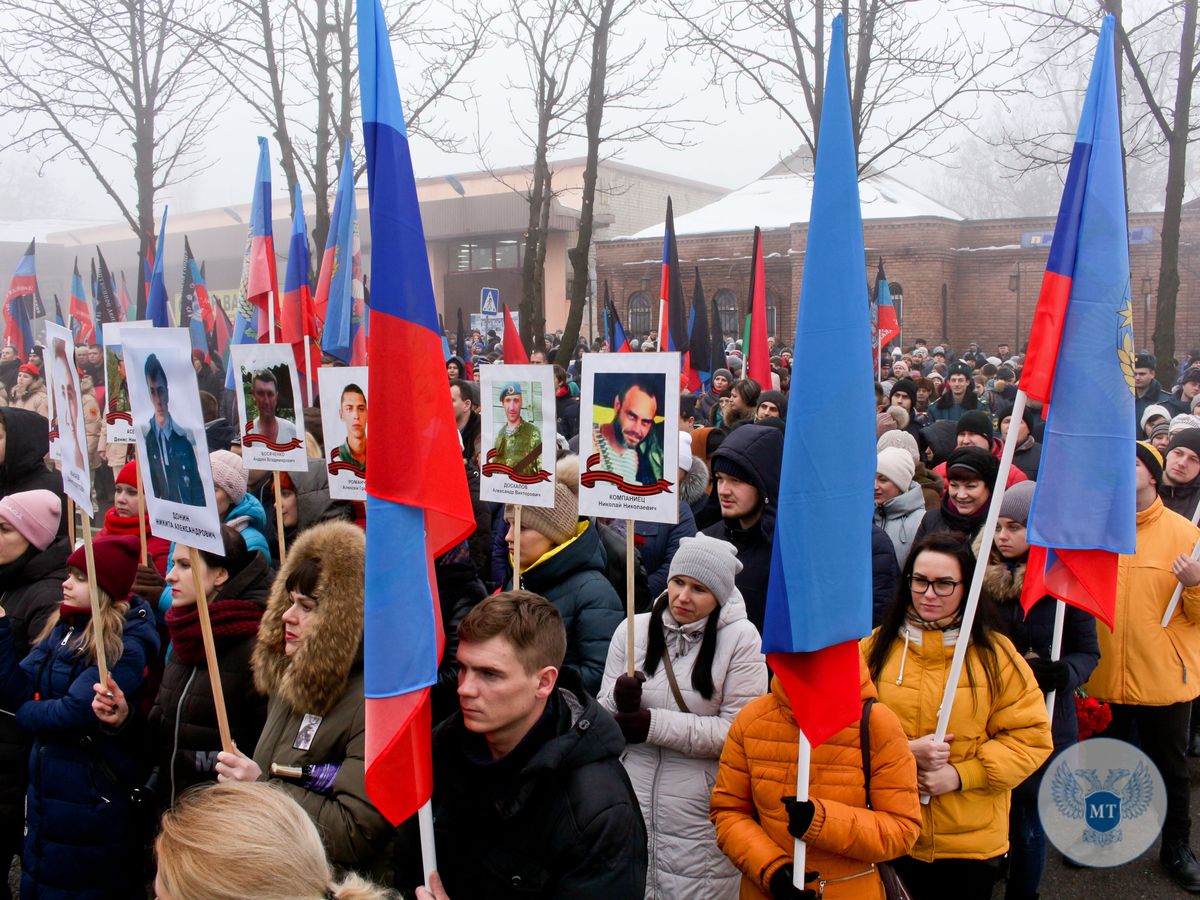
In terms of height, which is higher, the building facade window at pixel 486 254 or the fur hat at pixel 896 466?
the building facade window at pixel 486 254

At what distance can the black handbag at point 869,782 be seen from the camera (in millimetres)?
3035

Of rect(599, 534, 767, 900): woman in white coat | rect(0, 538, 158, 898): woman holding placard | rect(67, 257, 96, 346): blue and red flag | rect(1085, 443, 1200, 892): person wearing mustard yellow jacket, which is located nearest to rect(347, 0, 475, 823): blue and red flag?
rect(599, 534, 767, 900): woman in white coat

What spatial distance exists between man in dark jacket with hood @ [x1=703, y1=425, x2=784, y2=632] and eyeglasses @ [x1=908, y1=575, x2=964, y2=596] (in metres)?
0.99

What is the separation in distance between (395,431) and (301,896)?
1.31 m

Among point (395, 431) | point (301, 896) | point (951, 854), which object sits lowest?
point (951, 854)

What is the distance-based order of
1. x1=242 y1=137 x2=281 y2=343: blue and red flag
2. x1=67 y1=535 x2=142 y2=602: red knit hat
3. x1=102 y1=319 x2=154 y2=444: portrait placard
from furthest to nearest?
x1=242 y1=137 x2=281 y2=343: blue and red flag → x1=102 y1=319 x2=154 y2=444: portrait placard → x1=67 y1=535 x2=142 y2=602: red knit hat

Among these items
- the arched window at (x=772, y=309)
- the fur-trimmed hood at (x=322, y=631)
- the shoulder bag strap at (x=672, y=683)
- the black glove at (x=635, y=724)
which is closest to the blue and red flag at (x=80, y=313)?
the fur-trimmed hood at (x=322, y=631)

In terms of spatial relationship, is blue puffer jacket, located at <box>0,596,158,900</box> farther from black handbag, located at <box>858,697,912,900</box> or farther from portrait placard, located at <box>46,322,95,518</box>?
black handbag, located at <box>858,697,912,900</box>

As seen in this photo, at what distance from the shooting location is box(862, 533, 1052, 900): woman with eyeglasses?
3436mm

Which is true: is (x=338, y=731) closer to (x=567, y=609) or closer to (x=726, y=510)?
(x=567, y=609)

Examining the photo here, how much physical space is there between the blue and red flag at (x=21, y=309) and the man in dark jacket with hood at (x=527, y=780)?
558 inches

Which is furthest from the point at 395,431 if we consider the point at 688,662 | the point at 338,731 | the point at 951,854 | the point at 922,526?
the point at 922,526

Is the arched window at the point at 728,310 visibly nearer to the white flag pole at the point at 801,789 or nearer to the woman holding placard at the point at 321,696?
the woman holding placard at the point at 321,696

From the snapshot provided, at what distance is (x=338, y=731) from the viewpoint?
10.0 ft
